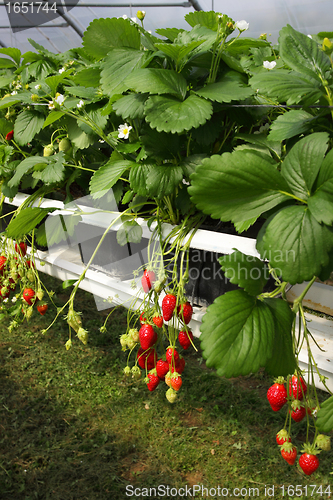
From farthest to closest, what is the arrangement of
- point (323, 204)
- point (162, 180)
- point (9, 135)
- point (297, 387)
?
point (9, 135) < point (162, 180) < point (297, 387) < point (323, 204)

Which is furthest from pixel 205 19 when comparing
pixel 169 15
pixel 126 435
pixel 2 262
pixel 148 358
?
pixel 169 15

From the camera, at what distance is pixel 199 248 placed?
2.14ft

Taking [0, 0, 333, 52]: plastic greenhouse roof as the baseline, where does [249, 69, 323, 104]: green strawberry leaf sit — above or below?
below

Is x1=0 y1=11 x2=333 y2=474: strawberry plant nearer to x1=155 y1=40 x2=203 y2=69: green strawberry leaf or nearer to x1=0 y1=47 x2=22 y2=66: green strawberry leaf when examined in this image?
x1=155 y1=40 x2=203 y2=69: green strawberry leaf

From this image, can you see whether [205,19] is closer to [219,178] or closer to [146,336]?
[219,178]

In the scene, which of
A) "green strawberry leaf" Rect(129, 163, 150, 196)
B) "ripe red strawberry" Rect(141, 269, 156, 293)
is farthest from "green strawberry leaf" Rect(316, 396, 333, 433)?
"green strawberry leaf" Rect(129, 163, 150, 196)

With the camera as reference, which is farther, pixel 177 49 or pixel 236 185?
pixel 177 49

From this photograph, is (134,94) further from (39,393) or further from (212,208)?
(39,393)

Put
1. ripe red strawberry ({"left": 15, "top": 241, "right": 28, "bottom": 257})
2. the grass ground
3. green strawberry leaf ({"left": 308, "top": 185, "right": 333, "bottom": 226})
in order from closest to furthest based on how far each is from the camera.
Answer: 1. green strawberry leaf ({"left": 308, "top": 185, "right": 333, "bottom": 226})
2. ripe red strawberry ({"left": 15, "top": 241, "right": 28, "bottom": 257})
3. the grass ground

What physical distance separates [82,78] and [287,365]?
0.69 m

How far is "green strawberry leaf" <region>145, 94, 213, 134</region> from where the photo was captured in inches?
22.0

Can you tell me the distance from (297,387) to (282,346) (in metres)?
0.12

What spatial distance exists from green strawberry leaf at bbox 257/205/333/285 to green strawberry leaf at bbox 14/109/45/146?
0.81 metres

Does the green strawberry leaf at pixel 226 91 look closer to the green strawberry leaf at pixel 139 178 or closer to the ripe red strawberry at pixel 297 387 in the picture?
the green strawberry leaf at pixel 139 178
